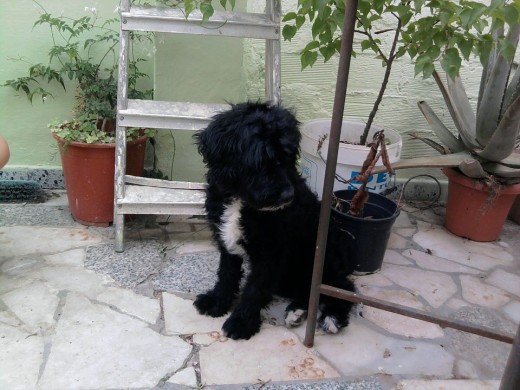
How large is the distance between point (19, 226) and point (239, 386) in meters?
1.80

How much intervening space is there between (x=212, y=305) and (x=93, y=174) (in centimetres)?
116

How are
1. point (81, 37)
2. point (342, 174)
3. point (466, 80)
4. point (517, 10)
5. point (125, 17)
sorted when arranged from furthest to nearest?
point (466, 80) < point (81, 37) < point (342, 174) < point (125, 17) < point (517, 10)

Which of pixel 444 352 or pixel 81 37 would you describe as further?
pixel 81 37

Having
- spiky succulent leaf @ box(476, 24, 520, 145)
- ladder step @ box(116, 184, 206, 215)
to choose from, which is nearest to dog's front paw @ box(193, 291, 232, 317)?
ladder step @ box(116, 184, 206, 215)

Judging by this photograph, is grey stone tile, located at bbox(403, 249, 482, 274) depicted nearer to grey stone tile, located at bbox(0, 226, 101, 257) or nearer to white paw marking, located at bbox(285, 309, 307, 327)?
white paw marking, located at bbox(285, 309, 307, 327)

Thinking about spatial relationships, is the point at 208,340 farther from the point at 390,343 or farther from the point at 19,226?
the point at 19,226

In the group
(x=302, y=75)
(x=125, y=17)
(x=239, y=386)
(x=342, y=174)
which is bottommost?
(x=239, y=386)

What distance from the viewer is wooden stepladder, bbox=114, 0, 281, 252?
103 inches

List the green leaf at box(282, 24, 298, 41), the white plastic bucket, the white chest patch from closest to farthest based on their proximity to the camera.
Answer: the white chest patch
the green leaf at box(282, 24, 298, 41)
the white plastic bucket

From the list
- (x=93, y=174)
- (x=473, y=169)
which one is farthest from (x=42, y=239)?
(x=473, y=169)

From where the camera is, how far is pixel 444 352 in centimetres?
227

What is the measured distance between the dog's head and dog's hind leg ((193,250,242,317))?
0.49 meters

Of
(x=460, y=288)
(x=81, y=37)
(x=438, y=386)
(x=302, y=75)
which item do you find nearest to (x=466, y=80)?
(x=302, y=75)

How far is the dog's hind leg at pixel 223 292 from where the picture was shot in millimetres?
2391
